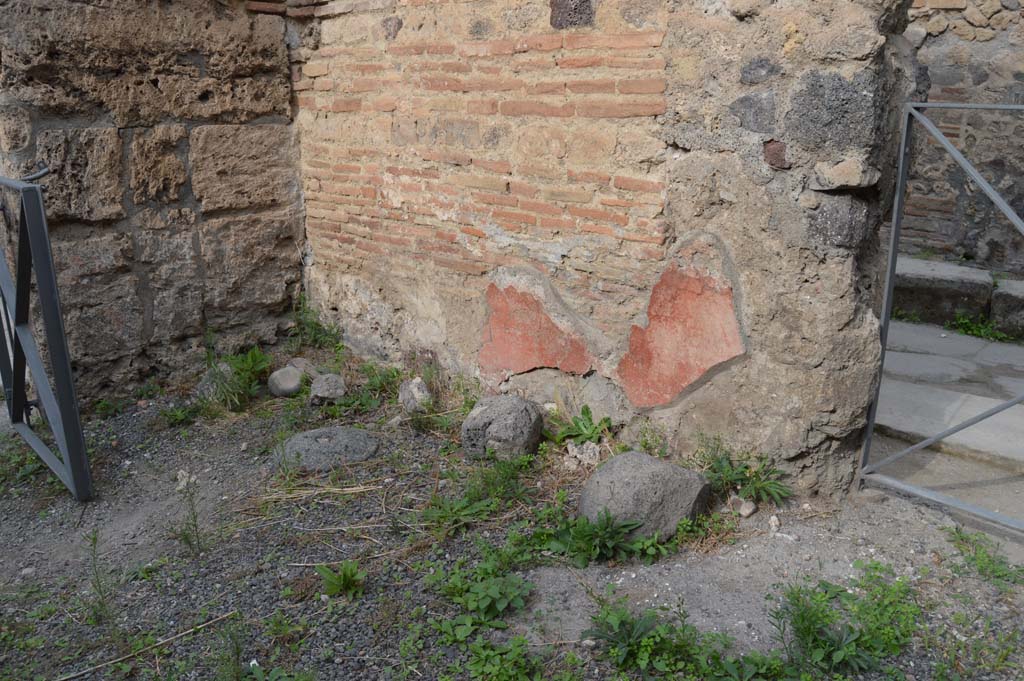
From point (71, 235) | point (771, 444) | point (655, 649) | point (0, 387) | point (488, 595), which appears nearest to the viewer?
point (655, 649)

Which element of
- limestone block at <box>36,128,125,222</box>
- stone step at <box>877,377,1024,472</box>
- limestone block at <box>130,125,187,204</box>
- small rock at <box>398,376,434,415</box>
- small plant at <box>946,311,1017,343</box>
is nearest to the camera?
stone step at <box>877,377,1024,472</box>

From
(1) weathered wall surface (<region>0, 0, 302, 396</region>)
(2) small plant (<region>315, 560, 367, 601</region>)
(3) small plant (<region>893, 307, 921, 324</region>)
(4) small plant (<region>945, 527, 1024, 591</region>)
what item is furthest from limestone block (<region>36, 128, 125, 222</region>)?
(3) small plant (<region>893, 307, 921, 324</region>)

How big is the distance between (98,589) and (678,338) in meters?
2.04

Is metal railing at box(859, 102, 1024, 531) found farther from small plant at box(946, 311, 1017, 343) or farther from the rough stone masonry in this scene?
small plant at box(946, 311, 1017, 343)

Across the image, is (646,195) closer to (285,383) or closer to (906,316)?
(285,383)

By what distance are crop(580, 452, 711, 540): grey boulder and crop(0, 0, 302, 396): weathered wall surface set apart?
2327 millimetres

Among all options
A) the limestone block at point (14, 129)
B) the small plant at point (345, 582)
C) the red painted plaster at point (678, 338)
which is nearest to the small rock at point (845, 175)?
the red painted plaster at point (678, 338)

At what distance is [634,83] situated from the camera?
2941 mm

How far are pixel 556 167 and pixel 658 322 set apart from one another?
0.72 meters

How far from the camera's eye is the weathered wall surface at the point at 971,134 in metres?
5.46

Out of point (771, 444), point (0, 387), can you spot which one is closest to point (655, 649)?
point (771, 444)

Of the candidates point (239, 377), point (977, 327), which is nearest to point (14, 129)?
point (239, 377)

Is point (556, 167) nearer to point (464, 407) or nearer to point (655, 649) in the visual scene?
point (464, 407)

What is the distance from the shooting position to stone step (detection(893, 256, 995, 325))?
16.5 ft
